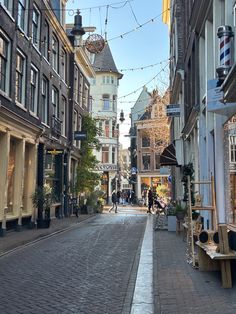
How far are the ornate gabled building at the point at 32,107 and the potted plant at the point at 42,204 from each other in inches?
13.2

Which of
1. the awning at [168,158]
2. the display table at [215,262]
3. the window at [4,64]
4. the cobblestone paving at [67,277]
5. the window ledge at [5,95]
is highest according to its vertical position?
the window at [4,64]

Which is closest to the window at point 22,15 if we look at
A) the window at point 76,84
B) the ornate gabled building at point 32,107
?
the ornate gabled building at point 32,107

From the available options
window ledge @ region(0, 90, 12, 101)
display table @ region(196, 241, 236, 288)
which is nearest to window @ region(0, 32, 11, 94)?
window ledge @ region(0, 90, 12, 101)

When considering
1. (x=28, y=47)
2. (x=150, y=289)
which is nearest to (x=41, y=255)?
(x=150, y=289)

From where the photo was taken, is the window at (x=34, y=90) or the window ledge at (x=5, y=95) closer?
the window ledge at (x=5, y=95)

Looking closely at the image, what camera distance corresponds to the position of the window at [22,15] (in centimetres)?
1773

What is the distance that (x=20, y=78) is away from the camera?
1800 centimetres

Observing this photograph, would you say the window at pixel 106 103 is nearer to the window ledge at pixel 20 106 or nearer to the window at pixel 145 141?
the window at pixel 145 141

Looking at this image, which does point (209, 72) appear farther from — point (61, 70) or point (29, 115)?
point (61, 70)

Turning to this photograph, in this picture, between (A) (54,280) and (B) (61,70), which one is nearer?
(A) (54,280)

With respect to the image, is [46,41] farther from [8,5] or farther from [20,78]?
[8,5]

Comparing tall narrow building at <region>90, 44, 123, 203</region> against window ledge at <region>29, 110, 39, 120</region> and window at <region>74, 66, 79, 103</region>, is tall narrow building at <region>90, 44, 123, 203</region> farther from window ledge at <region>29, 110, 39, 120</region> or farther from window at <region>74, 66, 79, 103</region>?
window ledge at <region>29, 110, 39, 120</region>

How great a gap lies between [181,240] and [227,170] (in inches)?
161

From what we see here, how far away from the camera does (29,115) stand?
1891 cm
